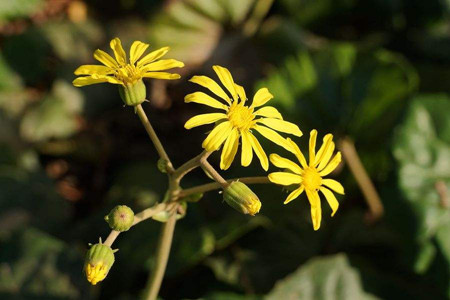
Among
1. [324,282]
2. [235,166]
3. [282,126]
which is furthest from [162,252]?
[235,166]

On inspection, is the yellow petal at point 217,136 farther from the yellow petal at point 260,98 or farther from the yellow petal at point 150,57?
the yellow petal at point 150,57

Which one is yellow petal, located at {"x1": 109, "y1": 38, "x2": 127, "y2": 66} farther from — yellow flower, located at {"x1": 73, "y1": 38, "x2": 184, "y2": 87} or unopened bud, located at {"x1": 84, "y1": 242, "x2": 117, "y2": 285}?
Answer: unopened bud, located at {"x1": 84, "y1": 242, "x2": 117, "y2": 285}

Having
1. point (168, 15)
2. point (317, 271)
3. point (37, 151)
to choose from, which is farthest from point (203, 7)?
point (317, 271)

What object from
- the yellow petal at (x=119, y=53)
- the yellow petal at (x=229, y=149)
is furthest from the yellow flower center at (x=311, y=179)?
the yellow petal at (x=119, y=53)

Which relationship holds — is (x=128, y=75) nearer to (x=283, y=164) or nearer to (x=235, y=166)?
(x=283, y=164)

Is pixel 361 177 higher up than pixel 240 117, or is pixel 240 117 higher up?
pixel 361 177

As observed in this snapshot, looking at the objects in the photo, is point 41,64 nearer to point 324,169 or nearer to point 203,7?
point 203,7

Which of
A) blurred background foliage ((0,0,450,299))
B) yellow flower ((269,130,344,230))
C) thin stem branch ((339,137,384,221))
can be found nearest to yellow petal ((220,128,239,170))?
yellow flower ((269,130,344,230))
